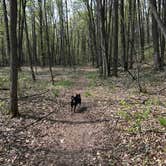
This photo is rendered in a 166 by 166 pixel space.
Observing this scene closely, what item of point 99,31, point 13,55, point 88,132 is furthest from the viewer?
point 99,31

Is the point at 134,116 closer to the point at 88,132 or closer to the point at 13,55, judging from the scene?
the point at 88,132

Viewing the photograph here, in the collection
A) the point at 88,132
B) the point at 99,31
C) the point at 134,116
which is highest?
the point at 99,31

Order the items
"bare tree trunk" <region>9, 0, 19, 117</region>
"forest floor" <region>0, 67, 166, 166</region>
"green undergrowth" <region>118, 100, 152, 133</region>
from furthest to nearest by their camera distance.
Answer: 1. "bare tree trunk" <region>9, 0, 19, 117</region>
2. "green undergrowth" <region>118, 100, 152, 133</region>
3. "forest floor" <region>0, 67, 166, 166</region>

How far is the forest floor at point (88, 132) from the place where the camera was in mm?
8062

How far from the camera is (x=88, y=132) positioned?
10.1 metres

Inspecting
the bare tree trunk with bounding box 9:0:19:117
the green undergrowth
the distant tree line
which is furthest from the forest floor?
the distant tree line

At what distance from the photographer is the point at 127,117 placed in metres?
10.8

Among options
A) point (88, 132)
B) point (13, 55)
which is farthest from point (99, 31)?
point (88, 132)

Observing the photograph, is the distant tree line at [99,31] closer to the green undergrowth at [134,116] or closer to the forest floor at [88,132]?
the forest floor at [88,132]

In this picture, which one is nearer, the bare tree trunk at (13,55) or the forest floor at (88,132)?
the forest floor at (88,132)

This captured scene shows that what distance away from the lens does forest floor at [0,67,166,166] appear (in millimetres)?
8062

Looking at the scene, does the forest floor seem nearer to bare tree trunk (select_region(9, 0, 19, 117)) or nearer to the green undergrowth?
the green undergrowth

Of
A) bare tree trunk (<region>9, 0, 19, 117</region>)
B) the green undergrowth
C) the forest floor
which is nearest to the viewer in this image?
the forest floor

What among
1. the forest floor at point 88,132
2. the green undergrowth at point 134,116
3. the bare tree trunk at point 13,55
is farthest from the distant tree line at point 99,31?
the green undergrowth at point 134,116
